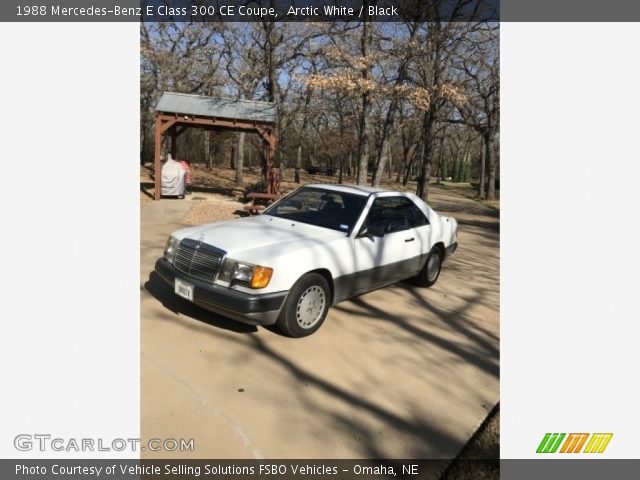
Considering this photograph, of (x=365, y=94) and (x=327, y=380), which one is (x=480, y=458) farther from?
(x=365, y=94)

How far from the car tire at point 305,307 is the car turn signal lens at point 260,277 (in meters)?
0.29

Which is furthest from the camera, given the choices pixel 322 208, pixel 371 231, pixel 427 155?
pixel 427 155

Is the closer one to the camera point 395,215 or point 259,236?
point 259,236

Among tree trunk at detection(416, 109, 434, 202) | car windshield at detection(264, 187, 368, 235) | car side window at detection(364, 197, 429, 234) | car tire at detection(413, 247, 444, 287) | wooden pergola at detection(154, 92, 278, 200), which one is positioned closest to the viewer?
car windshield at detection(264, 187, 368, 235)

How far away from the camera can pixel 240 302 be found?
364cm

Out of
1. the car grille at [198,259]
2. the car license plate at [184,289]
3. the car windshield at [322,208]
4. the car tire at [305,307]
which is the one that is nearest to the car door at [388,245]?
the car windshield at [322,208]

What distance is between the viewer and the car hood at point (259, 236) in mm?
3887

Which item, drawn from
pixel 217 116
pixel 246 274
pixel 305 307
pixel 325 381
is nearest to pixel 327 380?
pixel 325 381

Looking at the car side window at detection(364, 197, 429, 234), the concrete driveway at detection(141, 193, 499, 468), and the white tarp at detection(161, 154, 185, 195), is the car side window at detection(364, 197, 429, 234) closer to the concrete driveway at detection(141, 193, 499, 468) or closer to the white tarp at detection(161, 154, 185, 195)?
the concrete driveway at detection(141, 193, 499, 468)

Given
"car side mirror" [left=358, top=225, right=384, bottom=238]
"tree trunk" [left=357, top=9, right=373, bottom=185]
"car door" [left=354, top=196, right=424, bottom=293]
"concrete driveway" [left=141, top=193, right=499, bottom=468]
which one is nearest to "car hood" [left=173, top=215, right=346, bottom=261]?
"car side mirror" [left=358, top=225, right=384, bottom=238]

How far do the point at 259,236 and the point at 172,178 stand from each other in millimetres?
11638

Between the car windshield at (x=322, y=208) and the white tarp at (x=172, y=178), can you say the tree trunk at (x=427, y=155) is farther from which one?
the car windshield at (x=322, y=208)

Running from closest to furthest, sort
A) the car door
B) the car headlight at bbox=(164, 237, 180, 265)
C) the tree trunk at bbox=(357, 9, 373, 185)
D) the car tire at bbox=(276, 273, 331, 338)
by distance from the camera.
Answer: the car tire at bbox=(276, 273, 331, 338) → the car headlight at bbox=(164, 237, 180, 265) → the car door → the tree trunk at bbox=(357, 9, 373, 185)

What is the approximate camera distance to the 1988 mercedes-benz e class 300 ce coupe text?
3742 mm
